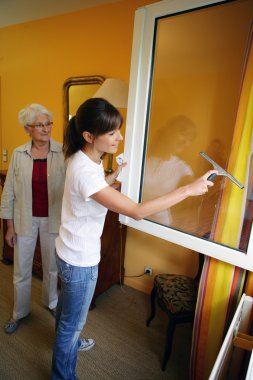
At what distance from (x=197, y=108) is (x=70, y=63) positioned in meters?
1.62

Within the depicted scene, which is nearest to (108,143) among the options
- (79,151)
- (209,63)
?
(79,151)

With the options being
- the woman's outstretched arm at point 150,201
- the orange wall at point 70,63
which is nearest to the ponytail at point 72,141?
the woman's outstretched arm at point 150,201

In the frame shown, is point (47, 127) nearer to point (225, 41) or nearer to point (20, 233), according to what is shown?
point (20, 233)

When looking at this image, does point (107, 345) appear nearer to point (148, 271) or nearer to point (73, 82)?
point (148, 271)

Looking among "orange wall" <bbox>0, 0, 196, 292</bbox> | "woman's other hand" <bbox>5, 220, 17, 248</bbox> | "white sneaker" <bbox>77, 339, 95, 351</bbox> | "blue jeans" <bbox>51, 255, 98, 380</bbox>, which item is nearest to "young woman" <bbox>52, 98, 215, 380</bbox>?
"blue jeans" <bbox>51, 255, 98, 380</bbox>

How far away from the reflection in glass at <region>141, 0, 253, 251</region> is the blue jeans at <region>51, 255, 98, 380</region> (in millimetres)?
452

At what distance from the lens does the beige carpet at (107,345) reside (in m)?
1.42

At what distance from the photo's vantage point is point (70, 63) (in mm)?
2379

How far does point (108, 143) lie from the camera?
3.21 feet

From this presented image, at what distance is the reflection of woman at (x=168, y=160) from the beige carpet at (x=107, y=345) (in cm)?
96

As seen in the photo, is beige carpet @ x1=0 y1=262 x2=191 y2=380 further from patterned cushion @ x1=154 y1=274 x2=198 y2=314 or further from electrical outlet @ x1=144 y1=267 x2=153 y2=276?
patterned cushion @ x1=154 y1=274 x2=198 y2=314

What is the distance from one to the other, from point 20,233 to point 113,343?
0.96 meters

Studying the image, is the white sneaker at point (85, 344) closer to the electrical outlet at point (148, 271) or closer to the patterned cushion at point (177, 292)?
the patterned cushion at point (177, 292)

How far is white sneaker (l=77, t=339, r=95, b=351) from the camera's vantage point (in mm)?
1560
